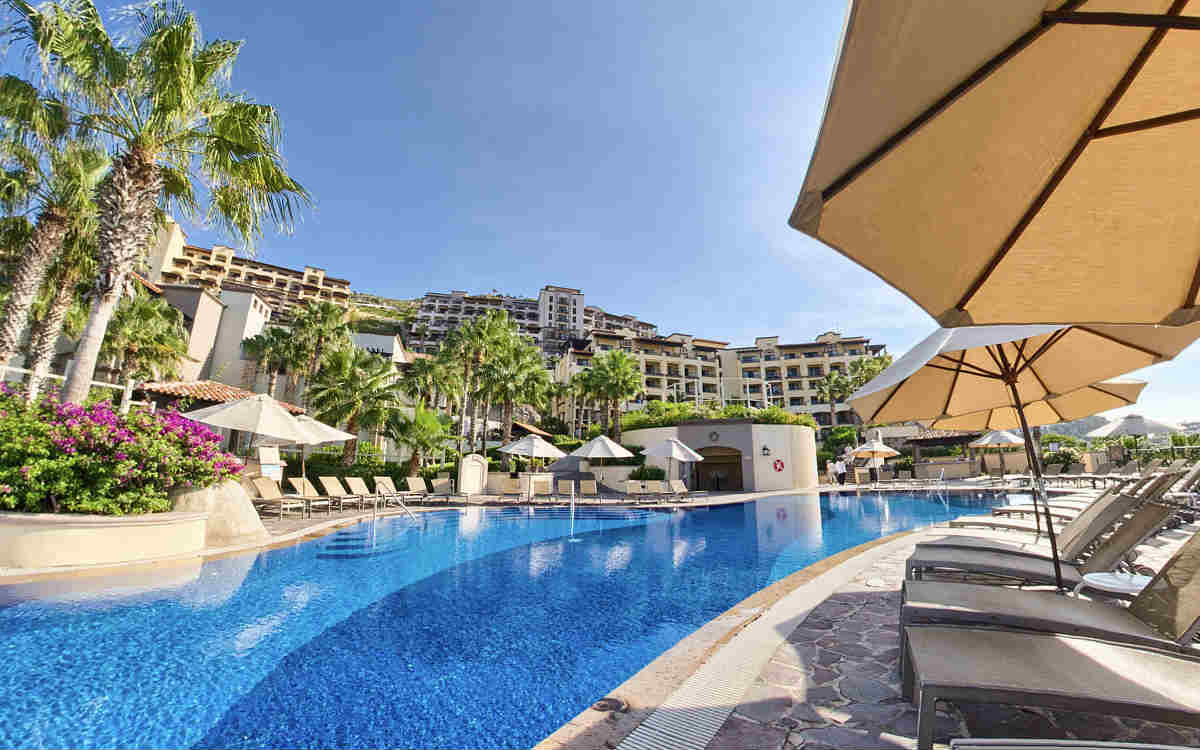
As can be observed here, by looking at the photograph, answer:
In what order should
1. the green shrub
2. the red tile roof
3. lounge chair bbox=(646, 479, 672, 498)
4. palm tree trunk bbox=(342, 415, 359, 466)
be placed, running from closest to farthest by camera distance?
1. the red tile roof
2. lounge chair bbox=(646, 479, 672, 498)
3. palm tree trunk bbox=(342, 415, 359, 466)
4. the green shrub

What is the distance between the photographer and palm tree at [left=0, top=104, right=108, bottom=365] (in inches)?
352

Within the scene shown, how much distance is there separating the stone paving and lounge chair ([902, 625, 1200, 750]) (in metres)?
0.38

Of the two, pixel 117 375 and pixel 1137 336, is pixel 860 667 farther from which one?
pixel 117 375

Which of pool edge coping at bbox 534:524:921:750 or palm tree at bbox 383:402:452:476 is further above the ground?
palm tree at bbox 383:402:452:476

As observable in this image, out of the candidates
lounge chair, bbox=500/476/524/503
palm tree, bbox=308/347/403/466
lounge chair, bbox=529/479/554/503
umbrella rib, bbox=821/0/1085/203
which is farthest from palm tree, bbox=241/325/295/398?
umbrella rib, bbox=821/0/1085/203

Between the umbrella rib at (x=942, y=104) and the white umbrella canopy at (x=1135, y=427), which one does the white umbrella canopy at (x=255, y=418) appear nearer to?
the umbrella rib at (x=942, y=104)

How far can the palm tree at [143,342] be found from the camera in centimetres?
2198

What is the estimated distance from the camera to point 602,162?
751 inches

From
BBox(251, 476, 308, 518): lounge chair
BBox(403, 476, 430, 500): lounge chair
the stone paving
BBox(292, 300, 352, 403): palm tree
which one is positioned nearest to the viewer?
the stone paving

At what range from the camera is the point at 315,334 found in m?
30.8

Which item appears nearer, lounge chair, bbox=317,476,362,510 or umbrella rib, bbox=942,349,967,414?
umbrella rib, bbox=942,349,967,414

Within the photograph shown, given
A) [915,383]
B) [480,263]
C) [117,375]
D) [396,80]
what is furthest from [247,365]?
[480,263]

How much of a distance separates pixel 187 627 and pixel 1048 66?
25.6 ft

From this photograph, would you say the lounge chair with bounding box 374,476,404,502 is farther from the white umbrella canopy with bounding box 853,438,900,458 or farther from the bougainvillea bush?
the white umbrella canopy with bounding box 853,438,900,458
